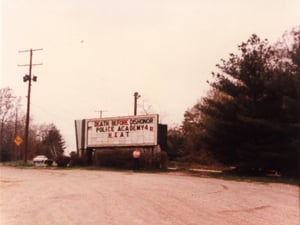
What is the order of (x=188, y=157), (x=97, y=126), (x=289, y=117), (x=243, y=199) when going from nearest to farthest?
(x=243, y=199) < (x=289, y=117) < (x=97, y=126) < (x=188, y=157)

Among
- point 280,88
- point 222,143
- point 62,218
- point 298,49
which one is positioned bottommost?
point 62,218

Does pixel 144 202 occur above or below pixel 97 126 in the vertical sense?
below

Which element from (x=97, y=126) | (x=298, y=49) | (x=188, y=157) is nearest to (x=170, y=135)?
(x=188, y=157)

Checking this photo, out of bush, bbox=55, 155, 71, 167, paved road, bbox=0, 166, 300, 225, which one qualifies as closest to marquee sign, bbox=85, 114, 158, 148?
bush, bbox=55, 155, 71, 167

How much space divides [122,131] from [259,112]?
11.3m

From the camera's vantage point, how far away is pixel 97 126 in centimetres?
3697

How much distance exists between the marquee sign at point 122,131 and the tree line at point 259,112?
506 cm

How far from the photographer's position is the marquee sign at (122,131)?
111 ft

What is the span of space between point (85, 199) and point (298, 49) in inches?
669

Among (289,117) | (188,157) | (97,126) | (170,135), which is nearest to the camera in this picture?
(289,117)

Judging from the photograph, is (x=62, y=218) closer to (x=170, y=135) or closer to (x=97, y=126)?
(x=97, y=126)

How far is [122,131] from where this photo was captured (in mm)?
35312

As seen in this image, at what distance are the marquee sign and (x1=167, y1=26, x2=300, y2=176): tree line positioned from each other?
506 cm

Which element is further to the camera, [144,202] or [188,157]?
[188,157]
